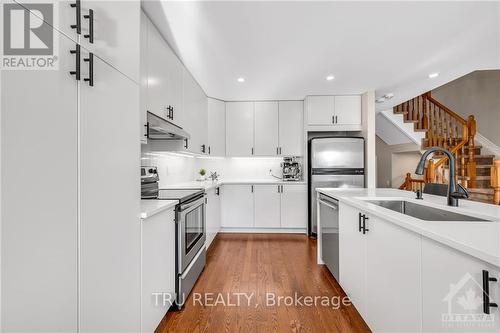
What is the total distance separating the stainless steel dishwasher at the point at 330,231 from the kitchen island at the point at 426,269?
0.42 metres

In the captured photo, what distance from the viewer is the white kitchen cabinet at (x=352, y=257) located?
1.73 m

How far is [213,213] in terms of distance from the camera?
149 inches

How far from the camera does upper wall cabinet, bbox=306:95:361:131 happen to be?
415 cm

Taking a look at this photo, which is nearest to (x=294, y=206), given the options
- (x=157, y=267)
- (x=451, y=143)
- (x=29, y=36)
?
(x=157, y=267)

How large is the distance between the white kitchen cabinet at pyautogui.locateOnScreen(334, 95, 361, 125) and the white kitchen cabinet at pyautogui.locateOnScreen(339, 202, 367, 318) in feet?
7.98

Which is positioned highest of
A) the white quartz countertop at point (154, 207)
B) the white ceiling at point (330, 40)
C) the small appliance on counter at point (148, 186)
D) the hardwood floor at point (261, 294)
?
the white ceiling at point (330, 40)

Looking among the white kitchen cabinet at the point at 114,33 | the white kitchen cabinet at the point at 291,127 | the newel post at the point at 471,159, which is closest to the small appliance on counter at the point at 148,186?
the white kitchen cabinet at the point at 114,33

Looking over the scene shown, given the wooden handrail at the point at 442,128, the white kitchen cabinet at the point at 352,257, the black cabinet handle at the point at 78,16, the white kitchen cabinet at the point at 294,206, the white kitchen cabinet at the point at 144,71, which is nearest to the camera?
the black cabinet handle at the point at 78,16

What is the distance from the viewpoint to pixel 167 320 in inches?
73.8

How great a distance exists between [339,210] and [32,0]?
7.48ft

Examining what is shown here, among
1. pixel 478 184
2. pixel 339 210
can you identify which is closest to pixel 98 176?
pixel 339 210

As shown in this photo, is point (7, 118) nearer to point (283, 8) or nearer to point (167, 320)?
point (167, 320)

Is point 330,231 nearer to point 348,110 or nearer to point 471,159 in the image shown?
point 348,110

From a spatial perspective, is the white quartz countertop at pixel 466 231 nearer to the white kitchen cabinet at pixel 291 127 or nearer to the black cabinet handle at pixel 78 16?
the black cabinet handle at pixel 78 16
